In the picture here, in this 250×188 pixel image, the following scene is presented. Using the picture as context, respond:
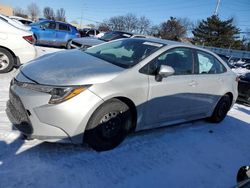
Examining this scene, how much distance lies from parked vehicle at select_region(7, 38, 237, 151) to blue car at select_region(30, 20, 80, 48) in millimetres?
11865

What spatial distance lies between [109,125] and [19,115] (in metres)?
1.17

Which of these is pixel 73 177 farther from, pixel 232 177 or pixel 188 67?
pixel 188 67

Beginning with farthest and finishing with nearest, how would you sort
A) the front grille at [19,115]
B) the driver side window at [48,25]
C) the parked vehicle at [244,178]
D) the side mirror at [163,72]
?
the driver side window at [48,25]
the side mirror at [163,72]
the front grille at [19,115]
the parked vehicle at [244,178]

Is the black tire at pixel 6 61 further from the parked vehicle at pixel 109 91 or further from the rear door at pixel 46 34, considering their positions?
the rear door at pixel 46 34

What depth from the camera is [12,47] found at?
6699 millimetres

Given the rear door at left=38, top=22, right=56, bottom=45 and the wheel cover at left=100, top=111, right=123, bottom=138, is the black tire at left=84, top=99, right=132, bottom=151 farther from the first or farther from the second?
the rear door at left=38, top=22, right=56, bottom=45

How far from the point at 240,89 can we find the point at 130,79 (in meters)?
6.22

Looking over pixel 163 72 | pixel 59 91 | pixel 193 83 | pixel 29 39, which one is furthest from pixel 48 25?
pixel 59 91

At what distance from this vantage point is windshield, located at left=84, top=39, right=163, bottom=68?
4156 mm

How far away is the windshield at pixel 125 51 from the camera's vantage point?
4156 millimetres

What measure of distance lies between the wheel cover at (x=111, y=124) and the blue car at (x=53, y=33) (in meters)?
12.6

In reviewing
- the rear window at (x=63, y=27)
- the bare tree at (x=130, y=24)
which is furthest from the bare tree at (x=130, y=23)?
the rear window at (x=63, y=27)

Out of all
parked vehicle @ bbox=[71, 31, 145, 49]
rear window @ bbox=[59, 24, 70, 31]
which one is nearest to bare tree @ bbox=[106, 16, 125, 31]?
rear window @ bbox=[59, 24, 70, 31]

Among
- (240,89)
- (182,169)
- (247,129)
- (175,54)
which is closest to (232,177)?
(182,169)
